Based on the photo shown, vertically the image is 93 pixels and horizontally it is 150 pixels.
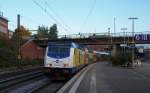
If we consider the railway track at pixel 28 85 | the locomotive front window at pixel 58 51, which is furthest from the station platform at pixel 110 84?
the locomotive front window at pixel 58 51

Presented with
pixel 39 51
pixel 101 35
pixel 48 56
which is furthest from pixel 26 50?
pixel 48 56

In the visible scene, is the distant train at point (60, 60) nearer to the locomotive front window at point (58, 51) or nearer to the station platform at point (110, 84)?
the locomotive front window at point (58, 51)

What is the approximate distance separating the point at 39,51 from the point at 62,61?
6661cm

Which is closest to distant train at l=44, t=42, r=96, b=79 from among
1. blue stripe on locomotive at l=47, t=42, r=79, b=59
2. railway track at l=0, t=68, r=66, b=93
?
blue stripe on locomotive at l=47, t=42, r=79, b=59

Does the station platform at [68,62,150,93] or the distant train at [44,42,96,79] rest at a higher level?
the distant train at [44,42,96,79]

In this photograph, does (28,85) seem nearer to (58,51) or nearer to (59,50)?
(58,51)

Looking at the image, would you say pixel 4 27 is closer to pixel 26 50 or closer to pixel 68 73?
pixel 26 50

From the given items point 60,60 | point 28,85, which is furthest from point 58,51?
point 28,85

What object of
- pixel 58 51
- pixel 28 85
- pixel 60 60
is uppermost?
pixel 58 51

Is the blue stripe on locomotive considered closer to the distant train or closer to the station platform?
the distant train

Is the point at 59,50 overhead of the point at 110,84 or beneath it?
overhead

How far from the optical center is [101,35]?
3435 inches

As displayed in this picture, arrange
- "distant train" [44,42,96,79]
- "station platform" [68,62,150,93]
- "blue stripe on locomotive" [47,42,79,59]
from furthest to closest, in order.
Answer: "blue stripe on locomotive" [47,42,79,59] < "distant train" [44,42,96,79] < "station platform" [68,62,150,93]

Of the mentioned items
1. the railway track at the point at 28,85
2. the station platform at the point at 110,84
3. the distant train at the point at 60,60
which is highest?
the distant train at the point at 60,60
